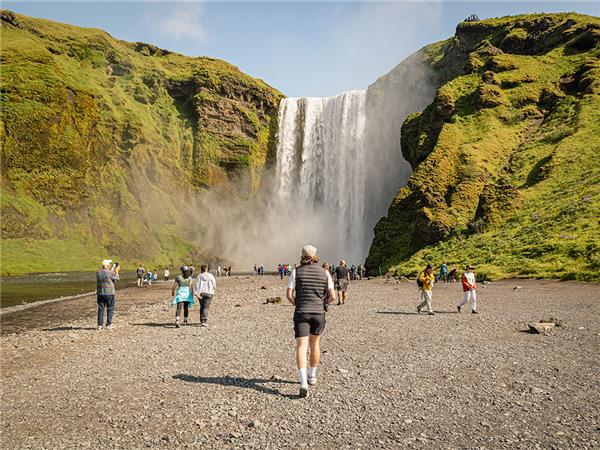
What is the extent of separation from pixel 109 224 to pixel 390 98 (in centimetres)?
5913

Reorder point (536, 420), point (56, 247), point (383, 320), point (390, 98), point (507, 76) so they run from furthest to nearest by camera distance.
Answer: point (390, 98)
point (56, 247)
point (507, 76)
point (383, 320)
point (536, 420)

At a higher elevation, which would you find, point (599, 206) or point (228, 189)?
point (228, 189)

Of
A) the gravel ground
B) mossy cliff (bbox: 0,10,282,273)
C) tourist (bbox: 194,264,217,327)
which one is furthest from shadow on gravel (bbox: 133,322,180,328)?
mossy cliff (bbox: 0,10,282,273)

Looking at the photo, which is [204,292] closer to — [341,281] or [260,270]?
[341,281]

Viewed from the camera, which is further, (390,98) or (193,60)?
(193,60)

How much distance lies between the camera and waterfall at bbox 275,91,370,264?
247 ft

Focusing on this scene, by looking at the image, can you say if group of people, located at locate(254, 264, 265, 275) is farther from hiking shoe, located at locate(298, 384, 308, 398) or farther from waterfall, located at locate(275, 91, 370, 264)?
hiking shoe, located at locate(298, 384, 308, 398)

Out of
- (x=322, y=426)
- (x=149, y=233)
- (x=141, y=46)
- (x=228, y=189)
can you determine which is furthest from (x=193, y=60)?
(x=322, y=426)

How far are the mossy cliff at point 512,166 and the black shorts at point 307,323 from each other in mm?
26414

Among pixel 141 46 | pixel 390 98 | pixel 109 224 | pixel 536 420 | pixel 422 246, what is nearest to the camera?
pixel 536 420

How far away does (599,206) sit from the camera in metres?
33.8

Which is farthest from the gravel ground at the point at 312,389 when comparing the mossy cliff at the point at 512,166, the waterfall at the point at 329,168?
the waterfall at the point at 329,168

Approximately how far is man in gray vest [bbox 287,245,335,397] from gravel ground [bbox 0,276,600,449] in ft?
2.54

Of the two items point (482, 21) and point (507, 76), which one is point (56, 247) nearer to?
point (507, 76)
